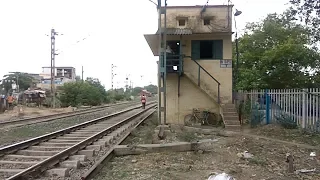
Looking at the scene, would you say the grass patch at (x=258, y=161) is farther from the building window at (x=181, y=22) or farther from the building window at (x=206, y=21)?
the building window at (x=181, y=22)

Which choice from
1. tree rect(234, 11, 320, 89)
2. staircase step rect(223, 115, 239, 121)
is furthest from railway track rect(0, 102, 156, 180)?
tree rect(234, 11, 320, 89)

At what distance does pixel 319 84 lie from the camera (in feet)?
77.5

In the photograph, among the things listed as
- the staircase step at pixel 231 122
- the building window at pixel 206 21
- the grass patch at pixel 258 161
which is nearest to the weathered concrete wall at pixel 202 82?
the building window at pixel 206 21

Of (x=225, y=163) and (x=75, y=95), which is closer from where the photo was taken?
(x=225, y=163)

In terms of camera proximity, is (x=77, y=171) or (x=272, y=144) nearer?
(x=77, y=171)

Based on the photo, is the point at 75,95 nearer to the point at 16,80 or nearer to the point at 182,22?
the point at 182,22

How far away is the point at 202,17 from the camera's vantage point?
717 inches

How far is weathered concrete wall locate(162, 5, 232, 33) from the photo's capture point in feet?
59.2

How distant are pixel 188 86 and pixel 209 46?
2.52 metres

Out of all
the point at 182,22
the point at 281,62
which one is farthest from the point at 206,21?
the point at 281,62

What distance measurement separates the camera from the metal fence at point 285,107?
12.1m

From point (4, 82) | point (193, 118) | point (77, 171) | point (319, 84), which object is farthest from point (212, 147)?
point (4, 82)

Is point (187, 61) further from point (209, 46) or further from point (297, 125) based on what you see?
point (297, 125)

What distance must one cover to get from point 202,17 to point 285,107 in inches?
275
